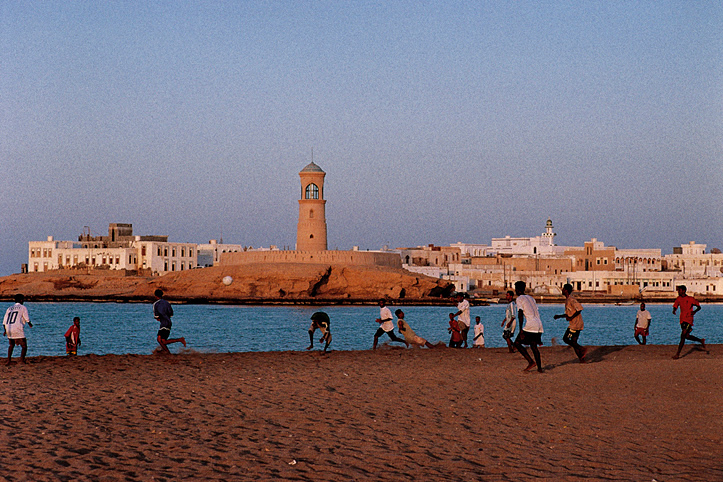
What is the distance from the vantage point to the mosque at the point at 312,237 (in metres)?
80.4

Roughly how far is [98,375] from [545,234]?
476 feet

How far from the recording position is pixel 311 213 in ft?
266

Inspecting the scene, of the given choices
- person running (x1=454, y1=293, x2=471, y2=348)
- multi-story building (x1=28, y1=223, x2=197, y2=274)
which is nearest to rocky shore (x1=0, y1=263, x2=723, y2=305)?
multi-story building (x1=28, y1=223, x2=197, y2=274)

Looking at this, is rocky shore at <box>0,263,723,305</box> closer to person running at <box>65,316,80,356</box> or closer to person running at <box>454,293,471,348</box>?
person running at <box>454,293,471,348</box>

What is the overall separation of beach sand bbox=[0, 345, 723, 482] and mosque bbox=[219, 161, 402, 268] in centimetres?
6364

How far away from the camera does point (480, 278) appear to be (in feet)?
385

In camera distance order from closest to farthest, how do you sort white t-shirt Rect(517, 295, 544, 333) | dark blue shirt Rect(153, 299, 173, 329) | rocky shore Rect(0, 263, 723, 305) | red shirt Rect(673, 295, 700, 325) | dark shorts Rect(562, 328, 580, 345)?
1. white t-shirt Rect(517, 295, 544, 333)
2. dark shorts Rect(562, 328, 580, 345)
3. red shirt Rect(673, 295, 700, 325)
4. dark blue shirt Rect(153, 299, 173, 329)
5. rocky shore Rect(0, 263, 723, 305)

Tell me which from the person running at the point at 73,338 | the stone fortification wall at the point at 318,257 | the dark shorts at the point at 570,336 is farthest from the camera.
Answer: the stone fortification wall at the point at 318,257

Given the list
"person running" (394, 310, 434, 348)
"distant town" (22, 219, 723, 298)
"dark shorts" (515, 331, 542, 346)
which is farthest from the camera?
"distant town" (22, 219, 723, 298)

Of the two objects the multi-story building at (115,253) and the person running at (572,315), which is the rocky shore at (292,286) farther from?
the person running at (572,315)

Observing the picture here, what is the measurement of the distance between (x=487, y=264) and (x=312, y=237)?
54.7 meters

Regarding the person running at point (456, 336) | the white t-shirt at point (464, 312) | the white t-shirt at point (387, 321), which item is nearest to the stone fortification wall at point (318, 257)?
the person running at point (456, 336)

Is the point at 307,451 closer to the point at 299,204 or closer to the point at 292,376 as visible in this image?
the point at 292,376

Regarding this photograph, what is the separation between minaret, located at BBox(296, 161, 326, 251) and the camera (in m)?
80.9
